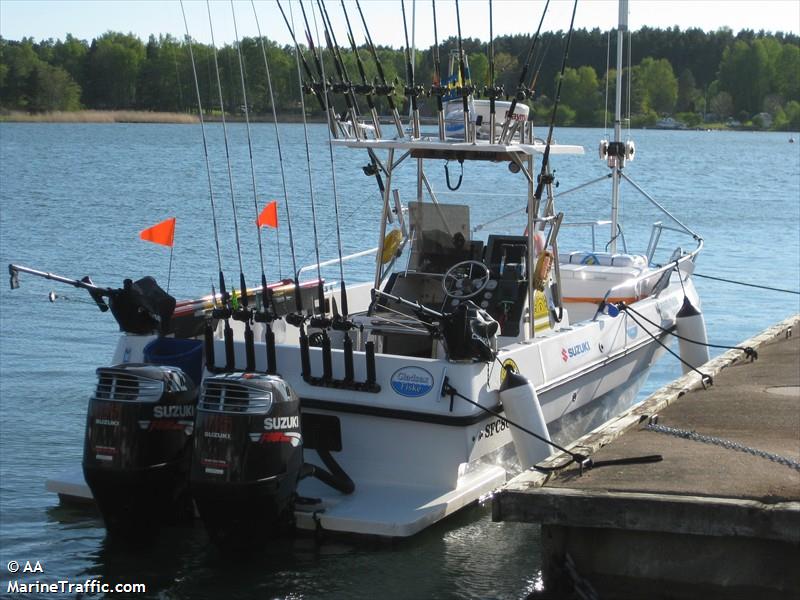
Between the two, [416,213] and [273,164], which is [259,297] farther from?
[273,164]

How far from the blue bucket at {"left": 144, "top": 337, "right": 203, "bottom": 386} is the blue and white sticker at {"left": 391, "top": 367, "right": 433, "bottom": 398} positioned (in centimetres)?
143

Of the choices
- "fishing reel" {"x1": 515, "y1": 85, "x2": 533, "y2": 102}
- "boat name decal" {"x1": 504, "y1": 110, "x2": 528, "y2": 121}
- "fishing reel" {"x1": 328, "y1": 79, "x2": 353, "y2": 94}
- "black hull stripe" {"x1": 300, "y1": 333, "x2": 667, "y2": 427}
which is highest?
"fishing reel" {"x1": 328, "y1": 79, "x2": 353, "y2": 94}

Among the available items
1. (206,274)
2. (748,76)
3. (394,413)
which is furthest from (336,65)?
(748,76)

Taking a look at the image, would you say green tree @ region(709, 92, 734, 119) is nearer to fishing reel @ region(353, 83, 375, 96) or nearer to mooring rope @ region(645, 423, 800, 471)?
fishing reel @ region(353, 83, 375, 96)

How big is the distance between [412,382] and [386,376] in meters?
0.18

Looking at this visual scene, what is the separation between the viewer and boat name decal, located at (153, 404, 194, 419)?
7.70m

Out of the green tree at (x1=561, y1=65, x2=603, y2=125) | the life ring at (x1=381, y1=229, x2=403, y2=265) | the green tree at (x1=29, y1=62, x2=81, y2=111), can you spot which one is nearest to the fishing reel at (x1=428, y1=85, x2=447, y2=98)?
the life ring at (x1=381, y1=229, x2=403, y2=265)

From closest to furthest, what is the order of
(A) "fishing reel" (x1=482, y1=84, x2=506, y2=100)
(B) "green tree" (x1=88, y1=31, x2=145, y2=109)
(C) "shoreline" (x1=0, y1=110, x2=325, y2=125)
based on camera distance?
(A) "fishing reel" (x1=482, y1=84, x2=506, y2=100), (B) "green tree" (x1=88, y1=31, x2=145, y2=109), (C) "shoreline" (x1=0, y1=110, x2=325, y2=125)

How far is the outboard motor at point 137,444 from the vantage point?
7.61 m

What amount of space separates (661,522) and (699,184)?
39864 millimetres

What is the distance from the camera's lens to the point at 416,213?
1040 centimetres

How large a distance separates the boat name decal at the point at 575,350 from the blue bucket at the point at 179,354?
2738 millimetres

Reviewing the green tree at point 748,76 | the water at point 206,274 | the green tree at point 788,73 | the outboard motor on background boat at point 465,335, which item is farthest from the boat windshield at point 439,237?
the green tree at point 788,73

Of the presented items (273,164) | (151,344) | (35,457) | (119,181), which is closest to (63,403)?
(35,457)
